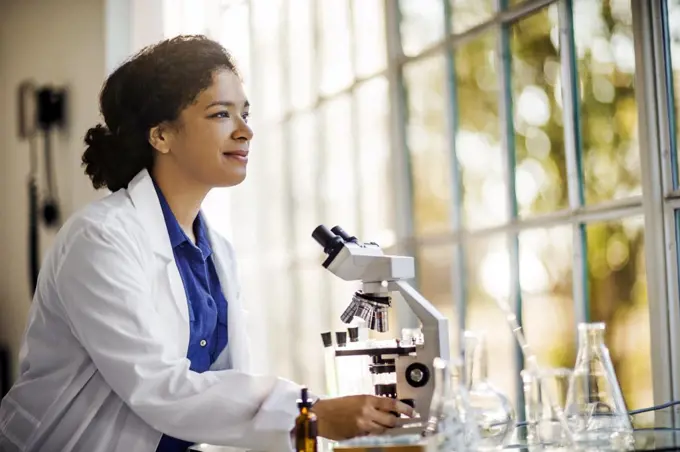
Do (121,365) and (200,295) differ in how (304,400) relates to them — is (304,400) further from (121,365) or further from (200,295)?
(200,295)

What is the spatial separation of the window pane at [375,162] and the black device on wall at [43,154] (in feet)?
7.23

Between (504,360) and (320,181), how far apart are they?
109cm

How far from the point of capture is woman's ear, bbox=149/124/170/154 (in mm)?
2273

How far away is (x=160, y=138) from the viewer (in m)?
2.28

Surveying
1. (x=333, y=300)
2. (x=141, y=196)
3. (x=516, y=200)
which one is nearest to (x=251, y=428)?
(x=141, y=196)

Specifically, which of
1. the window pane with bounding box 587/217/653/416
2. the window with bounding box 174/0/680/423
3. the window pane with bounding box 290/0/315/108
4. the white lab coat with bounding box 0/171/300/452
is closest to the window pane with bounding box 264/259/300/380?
the window with bounding box 174/0/680/423

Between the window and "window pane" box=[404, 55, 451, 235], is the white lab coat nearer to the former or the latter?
the window

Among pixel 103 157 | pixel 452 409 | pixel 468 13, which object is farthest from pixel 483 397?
pixel 468 13

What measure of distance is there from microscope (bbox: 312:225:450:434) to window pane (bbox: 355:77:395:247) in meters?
1.11

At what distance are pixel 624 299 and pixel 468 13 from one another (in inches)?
38.5

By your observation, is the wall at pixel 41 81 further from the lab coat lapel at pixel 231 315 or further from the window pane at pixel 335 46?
the lab coat lapel at pixel 231 315

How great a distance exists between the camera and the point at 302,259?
341cm

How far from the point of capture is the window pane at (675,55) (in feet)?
6.48

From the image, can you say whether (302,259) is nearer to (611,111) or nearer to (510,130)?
(510,130)
